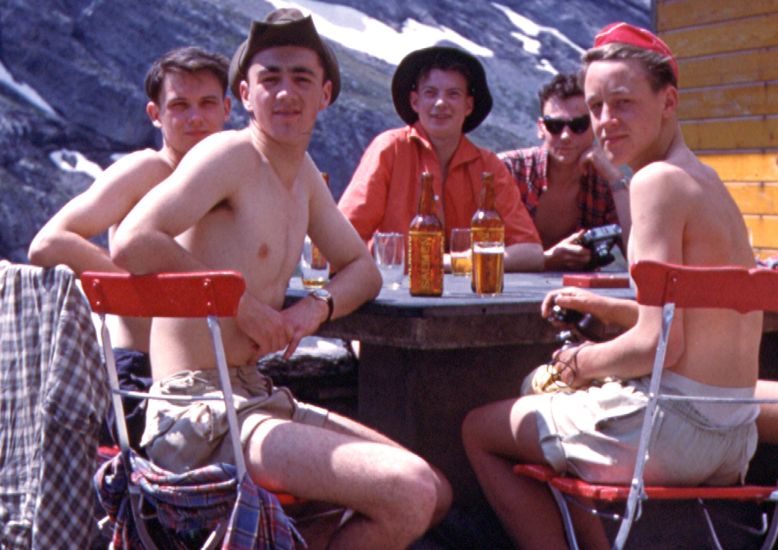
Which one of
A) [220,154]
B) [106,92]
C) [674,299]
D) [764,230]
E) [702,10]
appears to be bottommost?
[764,230]

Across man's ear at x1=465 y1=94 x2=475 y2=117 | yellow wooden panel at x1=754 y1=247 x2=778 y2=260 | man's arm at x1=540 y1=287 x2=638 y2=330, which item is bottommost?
yellow wooden panel at x1=754 y1=247 x2=778 y2=260

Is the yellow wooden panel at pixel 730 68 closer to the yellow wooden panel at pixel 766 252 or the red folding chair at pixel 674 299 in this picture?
the yellow wooden panel at pixel 766 252

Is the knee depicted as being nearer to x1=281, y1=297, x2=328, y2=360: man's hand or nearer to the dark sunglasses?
x1=281, y1=297, x2=328, y2=360: man's hand

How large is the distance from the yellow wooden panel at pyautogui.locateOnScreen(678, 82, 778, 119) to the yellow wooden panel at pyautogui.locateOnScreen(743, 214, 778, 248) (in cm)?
73

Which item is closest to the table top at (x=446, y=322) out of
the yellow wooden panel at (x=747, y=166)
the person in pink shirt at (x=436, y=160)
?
the person in pink shirt at (x=436, y=160)

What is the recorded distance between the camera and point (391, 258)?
397 centimetres

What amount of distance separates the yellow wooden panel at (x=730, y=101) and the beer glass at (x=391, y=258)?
5.22 metres

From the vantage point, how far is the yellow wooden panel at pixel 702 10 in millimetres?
8547

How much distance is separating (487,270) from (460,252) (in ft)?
2.86

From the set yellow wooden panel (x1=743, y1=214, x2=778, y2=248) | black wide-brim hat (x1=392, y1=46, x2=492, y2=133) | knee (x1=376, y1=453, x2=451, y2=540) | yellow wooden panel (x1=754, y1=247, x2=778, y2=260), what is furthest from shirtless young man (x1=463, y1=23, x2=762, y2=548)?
yellow wooden panel (x1=743, y1=214, x2=778, y2=248)

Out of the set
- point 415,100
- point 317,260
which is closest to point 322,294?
point 317,260

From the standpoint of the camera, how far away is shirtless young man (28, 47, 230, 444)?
3561 millimetres

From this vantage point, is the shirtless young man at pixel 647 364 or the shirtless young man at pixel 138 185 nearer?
the shirtless young man at pixel 647 364

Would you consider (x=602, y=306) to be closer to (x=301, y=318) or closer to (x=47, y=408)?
(x=301, y=318)
